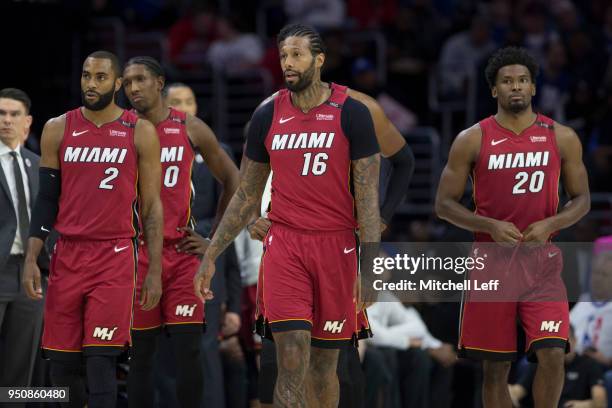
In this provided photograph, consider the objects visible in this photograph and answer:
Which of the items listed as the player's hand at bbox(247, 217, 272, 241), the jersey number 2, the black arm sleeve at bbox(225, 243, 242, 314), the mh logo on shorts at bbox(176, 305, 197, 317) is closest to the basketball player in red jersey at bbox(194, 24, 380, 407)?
the player's hand at bbox(247, 217, 272, 241)

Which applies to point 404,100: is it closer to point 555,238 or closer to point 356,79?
point 356,79

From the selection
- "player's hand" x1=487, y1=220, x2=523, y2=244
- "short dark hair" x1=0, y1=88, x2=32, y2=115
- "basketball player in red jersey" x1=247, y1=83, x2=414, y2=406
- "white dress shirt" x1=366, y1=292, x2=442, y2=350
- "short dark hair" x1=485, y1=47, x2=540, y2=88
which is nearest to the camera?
"basketball player in red jersey" x1=247, y1=83, x2=414, y2=406

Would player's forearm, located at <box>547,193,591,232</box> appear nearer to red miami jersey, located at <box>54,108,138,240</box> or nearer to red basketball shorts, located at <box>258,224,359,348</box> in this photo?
red basketball shorts, located at <box>258,224,359,348</box>

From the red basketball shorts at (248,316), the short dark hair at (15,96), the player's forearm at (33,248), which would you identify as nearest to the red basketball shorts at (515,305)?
the red basketball shorts at (248,316)

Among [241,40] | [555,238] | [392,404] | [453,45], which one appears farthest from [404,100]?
[555,238]

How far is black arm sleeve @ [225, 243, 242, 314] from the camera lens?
8.80 meters

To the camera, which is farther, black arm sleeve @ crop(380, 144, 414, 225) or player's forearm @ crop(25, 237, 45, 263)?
black arm sleeve @ crop(380, 144, 414, 225)

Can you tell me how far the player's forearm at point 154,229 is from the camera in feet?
23.5

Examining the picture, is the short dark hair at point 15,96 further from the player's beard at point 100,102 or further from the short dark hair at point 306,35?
the short dark hair at point 306,35

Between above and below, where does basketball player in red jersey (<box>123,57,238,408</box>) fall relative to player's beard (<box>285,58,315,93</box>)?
below

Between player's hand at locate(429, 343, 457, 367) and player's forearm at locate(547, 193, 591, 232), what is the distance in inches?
113

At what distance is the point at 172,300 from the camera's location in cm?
767

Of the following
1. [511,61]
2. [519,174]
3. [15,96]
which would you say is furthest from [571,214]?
[15,96]

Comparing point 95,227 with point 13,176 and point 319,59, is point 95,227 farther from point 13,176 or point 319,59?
point 319,59
